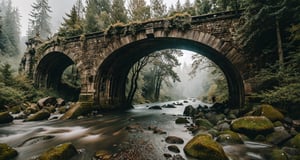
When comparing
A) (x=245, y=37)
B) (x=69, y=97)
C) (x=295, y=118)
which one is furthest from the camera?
(x=69, y=97)

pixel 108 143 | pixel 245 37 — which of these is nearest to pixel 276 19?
pixel 245 37

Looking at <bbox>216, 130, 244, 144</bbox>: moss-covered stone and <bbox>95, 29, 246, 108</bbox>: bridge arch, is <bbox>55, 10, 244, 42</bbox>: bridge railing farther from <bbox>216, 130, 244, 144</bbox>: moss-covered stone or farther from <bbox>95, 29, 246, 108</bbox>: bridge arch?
<bbox>216, 130, 244, 144</bbox>: moss-covered stone

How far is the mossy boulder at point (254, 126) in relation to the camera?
5.37m

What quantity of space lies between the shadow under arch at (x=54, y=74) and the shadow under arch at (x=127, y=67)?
5.06 metres

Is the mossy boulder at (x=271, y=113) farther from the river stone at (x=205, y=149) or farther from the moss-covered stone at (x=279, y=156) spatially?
the river stone at (x=205, y=149)

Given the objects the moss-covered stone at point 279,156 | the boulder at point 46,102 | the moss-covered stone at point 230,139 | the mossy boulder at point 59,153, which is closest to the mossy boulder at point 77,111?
the boulder at point 46,102

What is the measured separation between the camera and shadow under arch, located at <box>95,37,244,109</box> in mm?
12594

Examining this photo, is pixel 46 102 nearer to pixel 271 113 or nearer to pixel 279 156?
pixel 271 113

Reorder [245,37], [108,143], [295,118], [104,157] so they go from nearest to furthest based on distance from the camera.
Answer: [104,157], [108,143], [295,118], [245,37]

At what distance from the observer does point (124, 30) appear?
40.0ft

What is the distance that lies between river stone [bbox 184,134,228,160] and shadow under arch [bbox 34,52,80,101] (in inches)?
580

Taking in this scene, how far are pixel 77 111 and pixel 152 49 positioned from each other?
25.1 ft

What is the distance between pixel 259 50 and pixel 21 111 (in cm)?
1481

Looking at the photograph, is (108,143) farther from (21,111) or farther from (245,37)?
(21,111)
